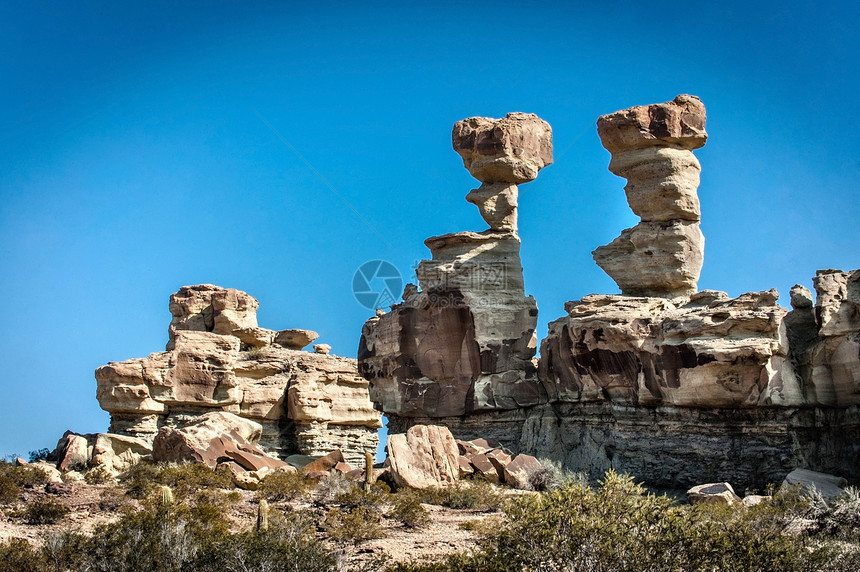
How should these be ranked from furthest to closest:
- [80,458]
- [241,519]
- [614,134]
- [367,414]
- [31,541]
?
[367,414] → [614,134] → [80,458] → [241,519] → [31,541]

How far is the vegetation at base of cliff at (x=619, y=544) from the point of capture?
1302 cm

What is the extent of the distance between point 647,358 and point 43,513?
1500 centimetres

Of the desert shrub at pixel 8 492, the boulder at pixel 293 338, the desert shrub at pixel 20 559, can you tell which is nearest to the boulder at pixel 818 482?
the desert shrub at pixel 20 559

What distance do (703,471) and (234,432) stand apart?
12229 mm

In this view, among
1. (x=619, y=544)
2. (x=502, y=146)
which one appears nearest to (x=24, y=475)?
(x=619, y=544)

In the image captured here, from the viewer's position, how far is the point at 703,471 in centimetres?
2553

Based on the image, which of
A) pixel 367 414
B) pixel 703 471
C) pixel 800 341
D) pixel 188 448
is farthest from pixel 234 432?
pixel 800 341

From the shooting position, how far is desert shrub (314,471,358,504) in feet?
73.6

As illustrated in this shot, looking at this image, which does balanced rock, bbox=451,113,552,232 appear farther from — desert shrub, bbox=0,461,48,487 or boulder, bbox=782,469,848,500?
desert shrub, bbox=0,461,48,487

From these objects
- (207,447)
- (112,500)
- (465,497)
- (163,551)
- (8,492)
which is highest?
(207,447)

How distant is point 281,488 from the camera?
22578 millimetres

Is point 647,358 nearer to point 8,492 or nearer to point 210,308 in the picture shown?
point 8,492

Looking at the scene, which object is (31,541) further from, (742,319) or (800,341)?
(800,341)

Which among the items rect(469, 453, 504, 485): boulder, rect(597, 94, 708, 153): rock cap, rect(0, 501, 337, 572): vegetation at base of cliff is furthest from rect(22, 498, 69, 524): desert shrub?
rect(597, 94, 708, 153): rock cap
